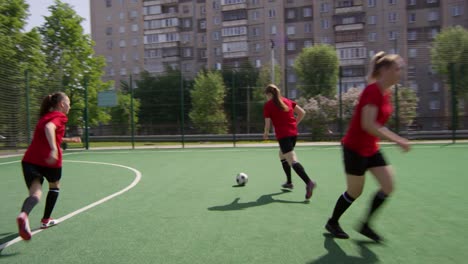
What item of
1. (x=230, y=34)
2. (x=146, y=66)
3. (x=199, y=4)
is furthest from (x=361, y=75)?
(x=146, y=66)

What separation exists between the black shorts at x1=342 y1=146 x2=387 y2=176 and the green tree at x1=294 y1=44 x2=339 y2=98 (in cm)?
1839

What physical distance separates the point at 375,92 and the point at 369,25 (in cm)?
5410

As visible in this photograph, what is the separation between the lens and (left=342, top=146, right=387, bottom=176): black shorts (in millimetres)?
3605

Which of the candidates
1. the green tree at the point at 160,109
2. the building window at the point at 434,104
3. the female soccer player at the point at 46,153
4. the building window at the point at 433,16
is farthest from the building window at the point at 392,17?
the female soccer player at the point at 46,153

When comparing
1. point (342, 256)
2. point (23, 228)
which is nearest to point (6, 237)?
point (23, 228)

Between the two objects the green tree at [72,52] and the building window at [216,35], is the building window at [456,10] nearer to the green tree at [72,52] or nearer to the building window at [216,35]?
the building window at [216,35]

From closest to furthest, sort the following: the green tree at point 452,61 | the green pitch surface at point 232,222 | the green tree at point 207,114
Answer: the green pitch surface at point 232,222
the green tree at point 452,61
the green tree at point 207,114

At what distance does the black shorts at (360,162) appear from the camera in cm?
361

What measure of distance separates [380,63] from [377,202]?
55.0 inches

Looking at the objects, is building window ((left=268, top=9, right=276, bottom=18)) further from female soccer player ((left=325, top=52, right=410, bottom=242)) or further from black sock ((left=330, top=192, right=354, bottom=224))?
black sock ((left=330, top=192, right=354, bottom=224))

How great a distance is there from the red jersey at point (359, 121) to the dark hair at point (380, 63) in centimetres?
17

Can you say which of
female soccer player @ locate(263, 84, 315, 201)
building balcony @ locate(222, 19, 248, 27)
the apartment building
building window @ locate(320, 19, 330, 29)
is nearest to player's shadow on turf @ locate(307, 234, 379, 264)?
female soccer player @ locate(263, 84, 315, 201)

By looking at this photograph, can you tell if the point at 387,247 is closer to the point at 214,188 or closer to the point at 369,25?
the point at 214,188

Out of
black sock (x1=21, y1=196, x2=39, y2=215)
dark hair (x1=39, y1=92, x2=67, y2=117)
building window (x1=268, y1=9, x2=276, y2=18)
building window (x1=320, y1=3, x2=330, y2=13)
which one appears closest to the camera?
black sock (x1=21, y1=196, x2=39, y2=215)
